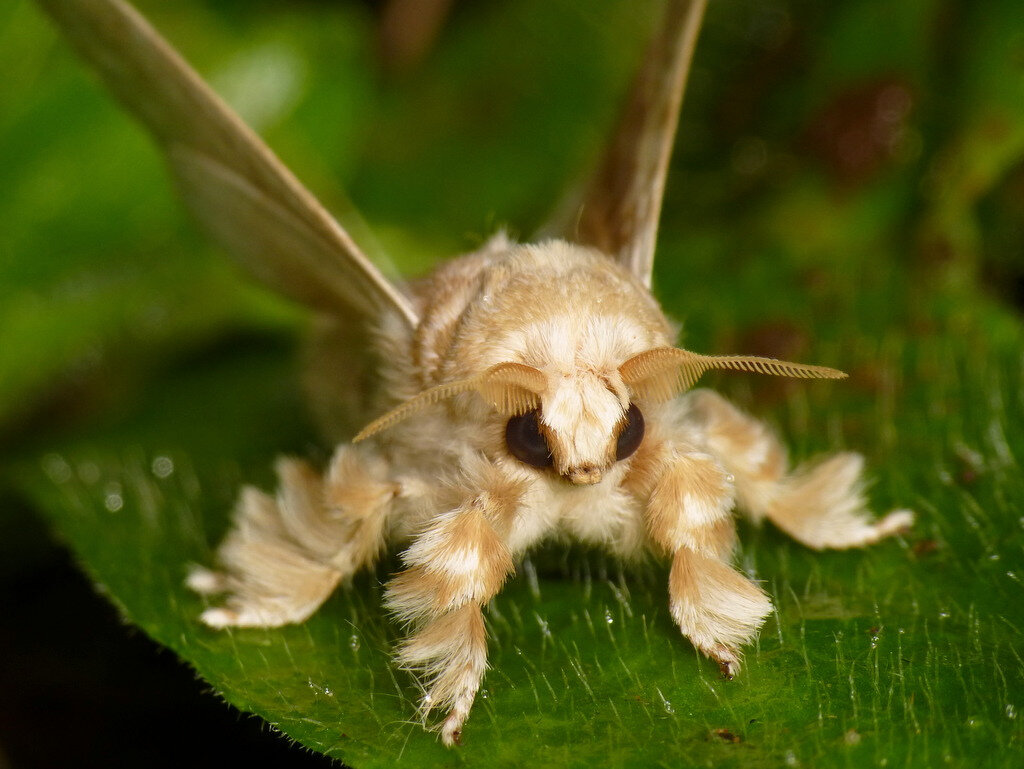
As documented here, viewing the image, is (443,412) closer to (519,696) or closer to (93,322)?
(519,696)

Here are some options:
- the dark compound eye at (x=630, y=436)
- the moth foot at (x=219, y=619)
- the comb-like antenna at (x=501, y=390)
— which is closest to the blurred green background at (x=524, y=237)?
the moth foot at (x=219, y=619)

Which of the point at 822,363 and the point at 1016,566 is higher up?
the point at 1016,566

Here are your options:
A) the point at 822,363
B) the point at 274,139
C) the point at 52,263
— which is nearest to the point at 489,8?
the point at 274,139

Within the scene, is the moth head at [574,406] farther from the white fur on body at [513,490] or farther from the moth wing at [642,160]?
the moth wing at [642,160]

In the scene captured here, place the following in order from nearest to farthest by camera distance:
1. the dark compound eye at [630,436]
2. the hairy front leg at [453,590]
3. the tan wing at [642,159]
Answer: the hairy front leg at [453,590], the dark compound eye at [630,436], the tan wing at [642,159]

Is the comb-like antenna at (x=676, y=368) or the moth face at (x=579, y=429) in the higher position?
the moth face at (x=579, y=429)

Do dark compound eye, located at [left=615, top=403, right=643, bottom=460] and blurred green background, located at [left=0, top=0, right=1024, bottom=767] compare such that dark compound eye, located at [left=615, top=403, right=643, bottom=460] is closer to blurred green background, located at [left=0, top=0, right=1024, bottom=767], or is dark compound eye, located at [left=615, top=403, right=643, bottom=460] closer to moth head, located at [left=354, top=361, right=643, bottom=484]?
moth head, located at [left=354, top=361, right=643, bottom=484]
